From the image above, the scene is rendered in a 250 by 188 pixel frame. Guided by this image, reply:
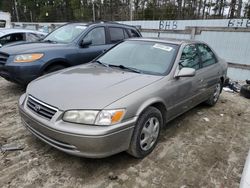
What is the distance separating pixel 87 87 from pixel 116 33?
146 inches

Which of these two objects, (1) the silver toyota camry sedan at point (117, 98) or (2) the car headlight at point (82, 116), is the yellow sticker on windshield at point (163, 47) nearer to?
(1) the silver toyota camry sedan at point (117, 98)

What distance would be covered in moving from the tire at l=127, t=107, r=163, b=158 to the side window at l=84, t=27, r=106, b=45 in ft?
10.4

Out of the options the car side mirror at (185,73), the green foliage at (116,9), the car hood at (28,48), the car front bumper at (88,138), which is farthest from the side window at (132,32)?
the green foliage at (116,9)

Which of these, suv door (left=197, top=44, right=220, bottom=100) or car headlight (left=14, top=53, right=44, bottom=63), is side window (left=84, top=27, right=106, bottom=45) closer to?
car headlight (left=14, top=53, right=44, bottom=63)

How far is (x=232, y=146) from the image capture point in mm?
3512

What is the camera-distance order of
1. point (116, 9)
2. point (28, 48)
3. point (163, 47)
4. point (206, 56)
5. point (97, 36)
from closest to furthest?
point (163, 47)
point (206, 56)
point (28, 48)
point (97, 36)
point (116, 9)

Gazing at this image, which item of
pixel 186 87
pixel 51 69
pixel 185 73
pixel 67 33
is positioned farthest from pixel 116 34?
pixel 185 73

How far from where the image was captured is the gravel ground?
2.58 meters

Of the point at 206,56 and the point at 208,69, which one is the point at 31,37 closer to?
the point at 206,56

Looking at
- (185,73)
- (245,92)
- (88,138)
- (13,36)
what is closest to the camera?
(88,138)

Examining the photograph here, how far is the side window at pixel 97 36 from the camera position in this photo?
552cm

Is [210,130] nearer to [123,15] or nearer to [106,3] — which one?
[123,15]

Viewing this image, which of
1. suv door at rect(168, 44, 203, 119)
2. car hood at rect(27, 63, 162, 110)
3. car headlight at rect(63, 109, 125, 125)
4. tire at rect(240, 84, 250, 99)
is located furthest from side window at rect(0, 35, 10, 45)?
tire at rect(240, 84, 250, 99)

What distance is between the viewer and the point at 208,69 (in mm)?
4363
